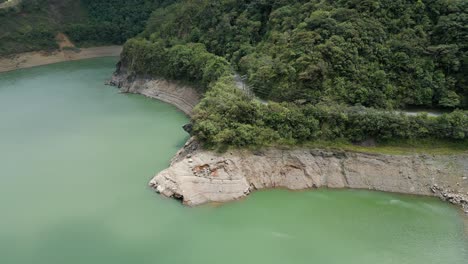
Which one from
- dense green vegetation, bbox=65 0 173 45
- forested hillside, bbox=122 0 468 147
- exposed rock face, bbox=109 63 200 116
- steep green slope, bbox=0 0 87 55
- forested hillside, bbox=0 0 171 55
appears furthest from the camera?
dense green vegetation, bbox=65 0 173 45

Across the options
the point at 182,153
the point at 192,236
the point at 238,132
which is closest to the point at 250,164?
the point at 238,132

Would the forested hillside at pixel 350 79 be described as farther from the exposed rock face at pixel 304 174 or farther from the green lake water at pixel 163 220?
the green lake water at pixel 163 220

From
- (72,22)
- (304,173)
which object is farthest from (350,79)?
(72,22)

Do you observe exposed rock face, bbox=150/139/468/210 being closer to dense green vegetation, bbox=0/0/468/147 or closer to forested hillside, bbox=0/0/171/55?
dense green vegetation, bbox=0/0/468/147

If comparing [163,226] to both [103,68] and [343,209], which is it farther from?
[103,68]

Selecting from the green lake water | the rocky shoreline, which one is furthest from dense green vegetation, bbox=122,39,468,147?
the green lake water

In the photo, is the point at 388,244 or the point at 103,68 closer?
the point at 388,244
